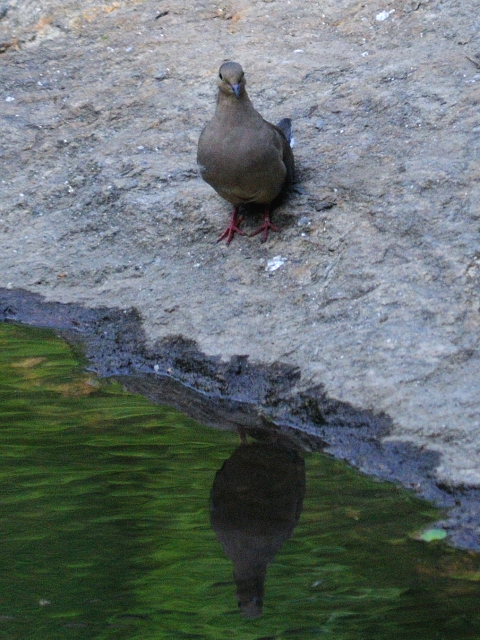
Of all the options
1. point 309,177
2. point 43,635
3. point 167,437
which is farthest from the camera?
point 309,177

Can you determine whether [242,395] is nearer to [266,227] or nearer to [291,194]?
[266,227]

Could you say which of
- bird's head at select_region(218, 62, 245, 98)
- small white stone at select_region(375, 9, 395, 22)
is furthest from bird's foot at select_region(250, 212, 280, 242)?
small white stone at select_region(375, 9, 395, 22)

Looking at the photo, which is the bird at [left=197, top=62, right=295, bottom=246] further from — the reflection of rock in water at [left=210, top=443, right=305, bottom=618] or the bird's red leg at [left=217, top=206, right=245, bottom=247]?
the reflection of rock in water at [left=210, top=443, right=305, bottom=618]

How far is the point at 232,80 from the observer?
5.92 metres

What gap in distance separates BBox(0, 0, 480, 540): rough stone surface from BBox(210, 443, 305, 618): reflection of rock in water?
418 millimetres

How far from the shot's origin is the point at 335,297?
18.1ft

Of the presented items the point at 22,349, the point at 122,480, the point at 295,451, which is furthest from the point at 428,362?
the point at 22,349

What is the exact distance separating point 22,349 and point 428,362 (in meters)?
2.57

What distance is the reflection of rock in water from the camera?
3928mm

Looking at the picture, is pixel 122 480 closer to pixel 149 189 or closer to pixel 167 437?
pixel 167 437

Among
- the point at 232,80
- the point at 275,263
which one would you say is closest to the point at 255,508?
the point at 275,263

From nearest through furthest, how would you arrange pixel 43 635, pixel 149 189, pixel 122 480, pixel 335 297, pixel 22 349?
pixel 43 635
pixel 122 480
pixel 335 297
pixel 22 349
pixel 149 189

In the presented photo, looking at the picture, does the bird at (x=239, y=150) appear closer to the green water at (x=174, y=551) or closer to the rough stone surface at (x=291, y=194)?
the rough stone surface at (x=291, y=194)

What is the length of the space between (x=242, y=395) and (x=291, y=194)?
5.35ft
